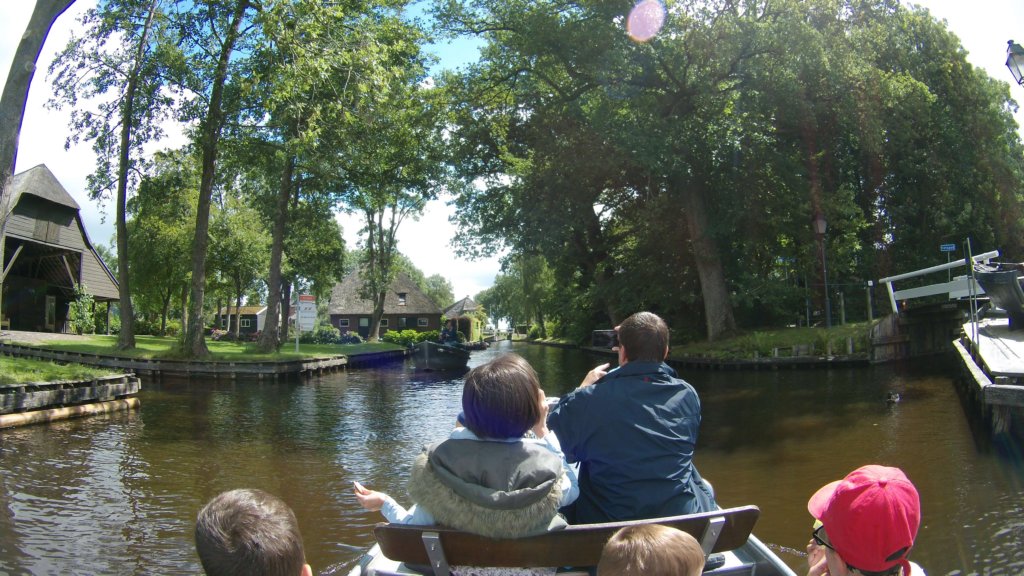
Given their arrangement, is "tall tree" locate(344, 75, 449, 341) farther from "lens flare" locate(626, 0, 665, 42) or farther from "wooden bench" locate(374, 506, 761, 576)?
"wooden bench" locate(374, 506, 761, 576)

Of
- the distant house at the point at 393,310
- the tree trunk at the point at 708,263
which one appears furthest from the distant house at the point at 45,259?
the tree trunk at the point at 708,263

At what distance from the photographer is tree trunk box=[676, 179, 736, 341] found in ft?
82.5

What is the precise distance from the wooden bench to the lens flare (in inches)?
852

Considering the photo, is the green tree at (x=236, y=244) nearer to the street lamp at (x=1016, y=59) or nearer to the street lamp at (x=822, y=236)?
the street lamp at (x=822, y=236)

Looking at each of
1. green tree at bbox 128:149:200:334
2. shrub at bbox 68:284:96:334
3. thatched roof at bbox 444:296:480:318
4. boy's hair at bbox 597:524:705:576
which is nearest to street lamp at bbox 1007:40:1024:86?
boy's hair at bbox 597:524:705:576

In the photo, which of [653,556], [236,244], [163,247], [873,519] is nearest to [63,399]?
[653,556]

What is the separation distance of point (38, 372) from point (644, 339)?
44.0 ft

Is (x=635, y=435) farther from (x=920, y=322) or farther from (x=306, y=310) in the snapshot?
(x=306, y=310)

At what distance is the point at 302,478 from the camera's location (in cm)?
845

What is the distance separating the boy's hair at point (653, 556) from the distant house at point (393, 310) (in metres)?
60.6

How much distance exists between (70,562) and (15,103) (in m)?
10.1

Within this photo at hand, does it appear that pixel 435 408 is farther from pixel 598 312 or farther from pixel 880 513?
pixel 598 312

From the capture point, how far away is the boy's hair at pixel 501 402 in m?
2.66

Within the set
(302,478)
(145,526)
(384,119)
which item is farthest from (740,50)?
(145,526)
